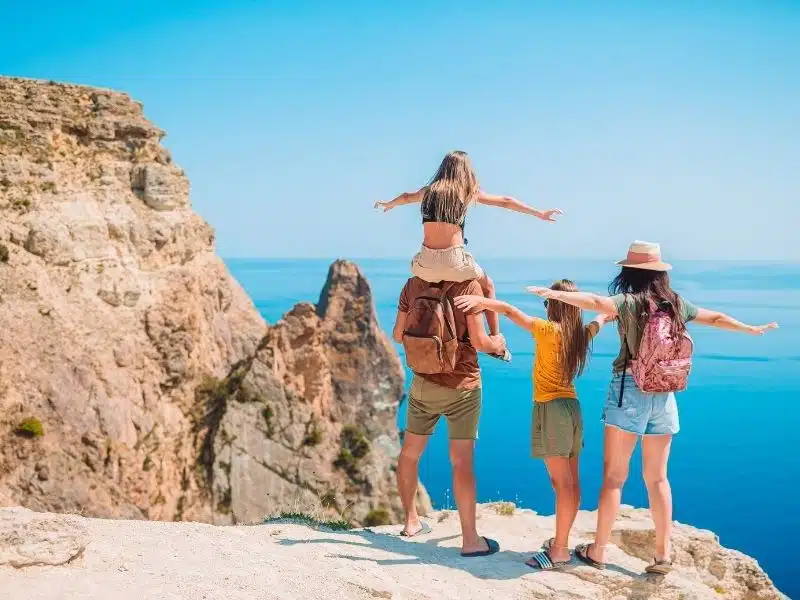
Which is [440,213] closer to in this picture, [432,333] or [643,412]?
[432,333]

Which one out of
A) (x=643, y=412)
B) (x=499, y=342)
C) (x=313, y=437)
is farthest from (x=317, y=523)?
(x=313, y=437)

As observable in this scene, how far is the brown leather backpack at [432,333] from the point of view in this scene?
626 centimetres

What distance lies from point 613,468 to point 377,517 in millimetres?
23261

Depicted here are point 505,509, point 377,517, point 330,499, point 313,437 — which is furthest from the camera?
point 313,437

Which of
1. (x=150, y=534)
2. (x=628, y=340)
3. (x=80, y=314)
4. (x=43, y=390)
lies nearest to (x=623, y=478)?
(x=628, y=340)

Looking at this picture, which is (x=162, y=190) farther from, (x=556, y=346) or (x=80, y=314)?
(x=556, y=346)

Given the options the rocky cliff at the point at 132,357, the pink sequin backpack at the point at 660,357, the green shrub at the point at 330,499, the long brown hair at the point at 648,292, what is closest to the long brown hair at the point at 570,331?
the long brown hair at the point at 648,292

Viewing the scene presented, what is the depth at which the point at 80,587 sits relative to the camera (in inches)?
193

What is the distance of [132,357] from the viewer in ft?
71.1

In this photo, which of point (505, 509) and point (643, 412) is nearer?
point (643, 412)

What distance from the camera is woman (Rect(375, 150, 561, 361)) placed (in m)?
6.29

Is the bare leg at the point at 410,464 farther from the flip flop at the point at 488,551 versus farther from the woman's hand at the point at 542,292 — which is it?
the woman's hand at the point at 542,292

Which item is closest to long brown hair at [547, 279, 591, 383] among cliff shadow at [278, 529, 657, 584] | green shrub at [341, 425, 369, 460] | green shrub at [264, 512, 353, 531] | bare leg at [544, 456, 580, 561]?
bare leg at [544, 456, 580, 561]

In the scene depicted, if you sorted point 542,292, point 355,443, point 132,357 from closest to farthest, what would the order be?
point 542,292, point 132,357, point 355,443
